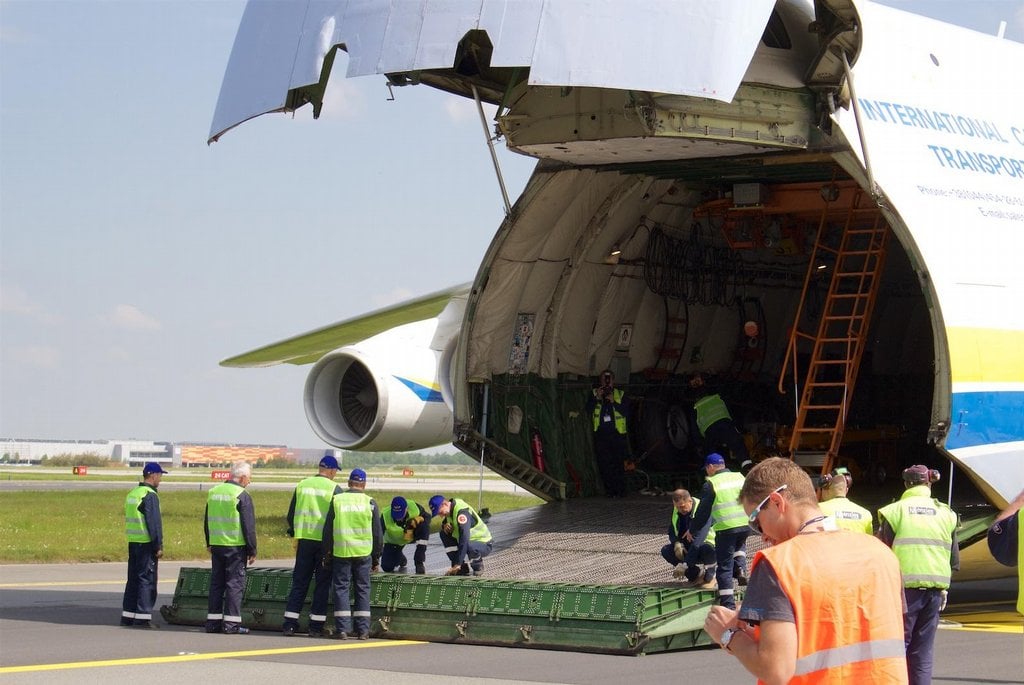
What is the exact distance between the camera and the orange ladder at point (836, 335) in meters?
14.9

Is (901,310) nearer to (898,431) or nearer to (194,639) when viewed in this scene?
(898,431)

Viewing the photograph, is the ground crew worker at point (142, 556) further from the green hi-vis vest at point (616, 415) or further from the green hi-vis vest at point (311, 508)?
the green hi-vis vest at point (616, 415)

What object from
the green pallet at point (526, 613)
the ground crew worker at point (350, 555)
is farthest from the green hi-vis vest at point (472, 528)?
the ground crew worker at point (350, 555)

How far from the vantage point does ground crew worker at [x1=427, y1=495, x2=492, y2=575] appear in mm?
13375

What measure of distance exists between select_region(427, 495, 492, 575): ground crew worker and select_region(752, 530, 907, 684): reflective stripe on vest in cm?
909

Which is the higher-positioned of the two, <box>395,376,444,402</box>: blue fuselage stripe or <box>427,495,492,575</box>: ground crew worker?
<box>395,376,444,402</box>: blue fuselage stripe

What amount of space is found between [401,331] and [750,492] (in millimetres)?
14830

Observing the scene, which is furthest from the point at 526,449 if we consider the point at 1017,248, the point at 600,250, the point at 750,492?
the point at 750,492

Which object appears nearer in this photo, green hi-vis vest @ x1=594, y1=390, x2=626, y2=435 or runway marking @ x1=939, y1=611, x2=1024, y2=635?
runway marking @ x1=939, y1=611, x2=1024, y2=635

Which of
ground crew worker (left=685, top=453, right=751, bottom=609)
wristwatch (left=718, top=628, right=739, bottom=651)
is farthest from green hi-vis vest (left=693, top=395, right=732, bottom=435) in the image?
wristwatch (left=718, top=628, right=739, bottom=651)

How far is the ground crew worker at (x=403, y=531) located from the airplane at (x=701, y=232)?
1667mm

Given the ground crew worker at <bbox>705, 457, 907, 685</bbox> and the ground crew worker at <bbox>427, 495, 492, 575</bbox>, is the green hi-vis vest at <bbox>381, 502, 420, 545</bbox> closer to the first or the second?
the ground crew worker at <bbox>427, 495, 492, 575</bbox>

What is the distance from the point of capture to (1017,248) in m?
13.7

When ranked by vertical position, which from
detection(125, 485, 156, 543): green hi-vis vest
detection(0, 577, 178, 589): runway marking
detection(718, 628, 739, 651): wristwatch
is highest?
detection(718, 628, 739, 651): wristwatch
